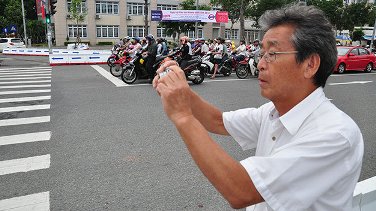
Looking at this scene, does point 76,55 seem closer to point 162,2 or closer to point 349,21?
point 162,2

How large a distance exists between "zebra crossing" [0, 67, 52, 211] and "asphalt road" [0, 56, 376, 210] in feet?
0.19

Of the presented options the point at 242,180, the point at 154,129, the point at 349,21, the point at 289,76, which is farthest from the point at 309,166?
the point at 349,21

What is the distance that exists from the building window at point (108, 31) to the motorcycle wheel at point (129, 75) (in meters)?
38.5

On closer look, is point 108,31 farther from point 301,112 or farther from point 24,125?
point 301,112

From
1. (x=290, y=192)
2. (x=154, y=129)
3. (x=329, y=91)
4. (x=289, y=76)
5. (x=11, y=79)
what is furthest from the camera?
(x=11, y=79)

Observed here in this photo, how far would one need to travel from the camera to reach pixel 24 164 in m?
4.25

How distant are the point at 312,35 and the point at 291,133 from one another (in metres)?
0.41

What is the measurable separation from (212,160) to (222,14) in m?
32.3

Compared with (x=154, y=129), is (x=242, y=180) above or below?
above

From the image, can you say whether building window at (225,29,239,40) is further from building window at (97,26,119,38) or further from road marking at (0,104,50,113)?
road marking at (0,104,50,113)

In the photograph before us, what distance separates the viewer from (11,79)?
12.7 meters

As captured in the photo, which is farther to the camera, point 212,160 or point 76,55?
point 76,55

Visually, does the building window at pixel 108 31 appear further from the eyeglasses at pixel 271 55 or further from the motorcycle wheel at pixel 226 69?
the eyeglasses at pixel 271 55

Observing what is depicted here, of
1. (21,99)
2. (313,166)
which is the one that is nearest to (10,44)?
(21,99)
